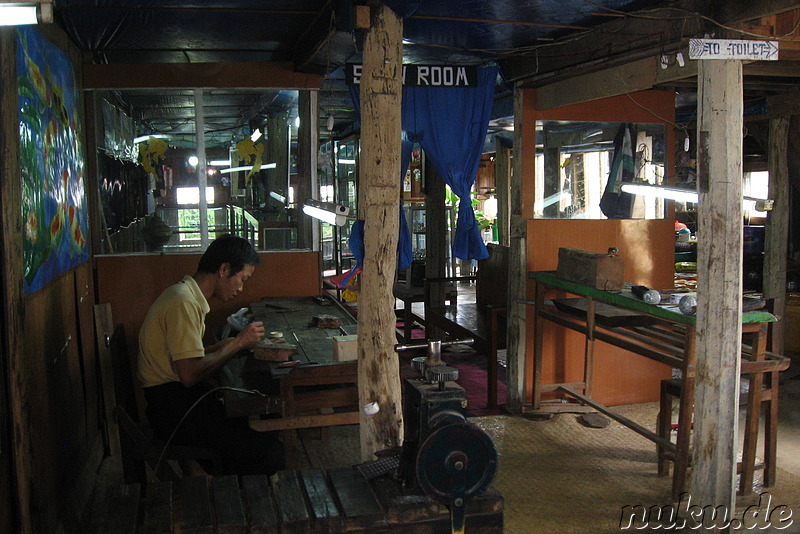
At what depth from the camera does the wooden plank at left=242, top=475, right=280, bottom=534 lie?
2.56 metres

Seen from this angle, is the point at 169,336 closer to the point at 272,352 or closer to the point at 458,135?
the point at 272,352

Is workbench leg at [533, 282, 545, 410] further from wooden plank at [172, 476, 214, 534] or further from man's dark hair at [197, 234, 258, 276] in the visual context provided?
wooden plank at [172, 476, 214, 534]

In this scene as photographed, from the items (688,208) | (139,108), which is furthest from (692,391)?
(688,208)

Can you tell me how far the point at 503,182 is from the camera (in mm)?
11227

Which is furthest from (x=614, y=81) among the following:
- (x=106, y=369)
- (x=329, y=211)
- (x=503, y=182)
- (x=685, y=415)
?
(x=503, y=182)

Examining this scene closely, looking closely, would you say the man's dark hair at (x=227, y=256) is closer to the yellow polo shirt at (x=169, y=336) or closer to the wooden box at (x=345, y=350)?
the yellow polo shirt at (x=169, y=336)

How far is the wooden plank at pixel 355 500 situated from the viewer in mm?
2615

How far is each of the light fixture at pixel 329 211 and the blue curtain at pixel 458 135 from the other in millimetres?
1098

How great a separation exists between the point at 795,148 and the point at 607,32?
13.3 ft

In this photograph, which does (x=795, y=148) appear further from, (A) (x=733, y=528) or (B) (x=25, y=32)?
(B) (x=25, y=32)

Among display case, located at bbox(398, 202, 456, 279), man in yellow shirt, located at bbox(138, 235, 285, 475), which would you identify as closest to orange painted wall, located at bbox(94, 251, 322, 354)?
man in yellow shirt, located at bbox(138, 235, 285, 475)

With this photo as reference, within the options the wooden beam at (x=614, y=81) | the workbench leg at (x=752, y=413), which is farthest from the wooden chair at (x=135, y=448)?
the wooden beam at (x=614, y=81)

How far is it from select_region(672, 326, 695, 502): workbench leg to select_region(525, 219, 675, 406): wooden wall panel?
2.14 m

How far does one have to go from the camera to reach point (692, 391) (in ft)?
15.8
